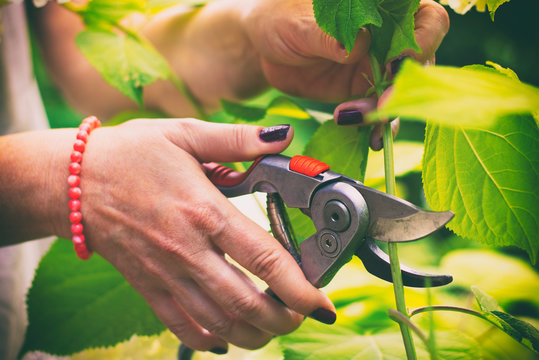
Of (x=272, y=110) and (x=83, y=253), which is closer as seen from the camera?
(x=83, y=253)

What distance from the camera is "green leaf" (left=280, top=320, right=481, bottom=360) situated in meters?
0.45

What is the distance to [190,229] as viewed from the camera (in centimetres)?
47

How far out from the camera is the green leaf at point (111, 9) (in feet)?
2.25

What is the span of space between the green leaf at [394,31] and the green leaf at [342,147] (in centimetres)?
10

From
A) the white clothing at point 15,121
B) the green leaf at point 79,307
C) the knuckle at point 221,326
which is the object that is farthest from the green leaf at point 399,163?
the white clothing at point 15,121

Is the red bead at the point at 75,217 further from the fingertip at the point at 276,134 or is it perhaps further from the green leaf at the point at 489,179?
the green leaf at the point at 489,179

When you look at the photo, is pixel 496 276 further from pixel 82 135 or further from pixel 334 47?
pixel 82 135

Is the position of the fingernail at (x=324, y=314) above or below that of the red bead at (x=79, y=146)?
below

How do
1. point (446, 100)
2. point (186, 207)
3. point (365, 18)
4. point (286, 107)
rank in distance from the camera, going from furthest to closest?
point (286, 107) < point (186, 207) < point (365, 18) < point (446, 100)

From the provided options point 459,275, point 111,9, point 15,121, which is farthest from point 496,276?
point 15,121

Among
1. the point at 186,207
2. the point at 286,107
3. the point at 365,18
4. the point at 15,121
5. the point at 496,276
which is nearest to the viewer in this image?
the point at 365,18

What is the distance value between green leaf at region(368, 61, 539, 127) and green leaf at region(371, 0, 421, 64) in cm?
16

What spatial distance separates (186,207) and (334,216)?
16 cm

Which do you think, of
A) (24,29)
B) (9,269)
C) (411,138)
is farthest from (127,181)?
(411,138)
